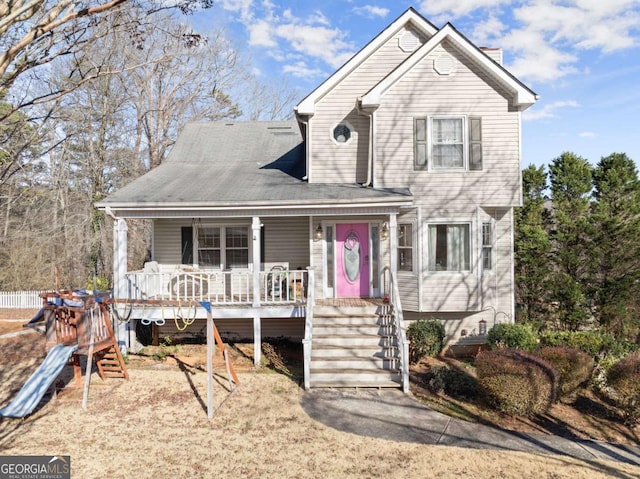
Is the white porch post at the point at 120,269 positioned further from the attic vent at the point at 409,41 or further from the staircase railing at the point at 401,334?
the attic vent at the point at 409,41

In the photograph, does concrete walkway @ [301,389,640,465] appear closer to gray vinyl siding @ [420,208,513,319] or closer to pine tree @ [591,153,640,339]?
gray vinyl siding @ [420,208,513,319]

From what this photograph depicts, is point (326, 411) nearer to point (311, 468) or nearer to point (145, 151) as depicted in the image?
point (311, 468)

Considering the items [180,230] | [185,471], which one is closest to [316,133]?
[180,230]

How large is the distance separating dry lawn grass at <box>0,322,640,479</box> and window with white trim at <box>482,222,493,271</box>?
244 inches

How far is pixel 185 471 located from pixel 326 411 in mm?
2781

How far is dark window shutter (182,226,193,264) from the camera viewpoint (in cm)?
1326

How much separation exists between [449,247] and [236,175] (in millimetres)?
6652

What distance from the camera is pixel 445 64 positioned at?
1148 cm

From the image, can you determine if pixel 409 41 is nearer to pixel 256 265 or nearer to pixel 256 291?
pixel 256 265

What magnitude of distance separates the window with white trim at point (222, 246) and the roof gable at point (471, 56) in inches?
216

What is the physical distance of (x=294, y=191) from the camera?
37.1 ft

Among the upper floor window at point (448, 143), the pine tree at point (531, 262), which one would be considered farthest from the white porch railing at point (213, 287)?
the pine tree at point (531, 262)

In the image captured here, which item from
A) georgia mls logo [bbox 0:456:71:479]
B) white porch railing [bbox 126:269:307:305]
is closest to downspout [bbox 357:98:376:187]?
white porch railing [bbox 126:269:307:305]

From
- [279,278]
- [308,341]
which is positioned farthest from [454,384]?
[279,278]
